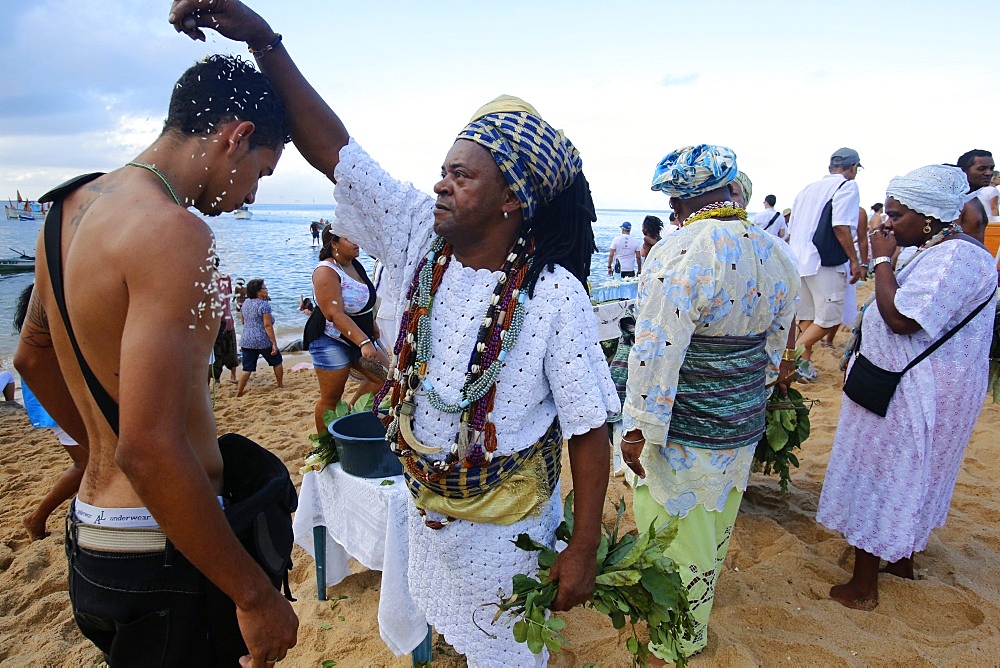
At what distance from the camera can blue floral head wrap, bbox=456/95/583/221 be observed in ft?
5.45

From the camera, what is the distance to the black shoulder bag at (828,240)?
249 inches

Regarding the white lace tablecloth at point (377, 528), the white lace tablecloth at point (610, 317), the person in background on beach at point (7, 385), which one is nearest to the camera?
the white lace tablecloth at point (377, 528)

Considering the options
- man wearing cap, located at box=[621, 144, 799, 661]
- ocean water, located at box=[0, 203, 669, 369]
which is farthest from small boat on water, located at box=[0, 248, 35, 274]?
man wearing cap, located at box=[621, 144, 799, 661]

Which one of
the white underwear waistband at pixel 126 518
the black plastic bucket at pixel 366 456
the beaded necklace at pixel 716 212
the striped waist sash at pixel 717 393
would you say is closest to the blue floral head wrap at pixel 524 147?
the beaded necklace at pixel 716 212

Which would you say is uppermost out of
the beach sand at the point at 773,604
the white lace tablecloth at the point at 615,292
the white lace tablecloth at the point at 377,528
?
the white lace tablecloth at the point at 615,292

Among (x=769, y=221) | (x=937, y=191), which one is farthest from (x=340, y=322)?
(x=769, y=221)

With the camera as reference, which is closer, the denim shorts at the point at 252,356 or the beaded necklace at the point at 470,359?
the beaded necklace at the point at 470,359

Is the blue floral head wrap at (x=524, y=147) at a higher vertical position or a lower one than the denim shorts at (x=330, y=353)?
higher

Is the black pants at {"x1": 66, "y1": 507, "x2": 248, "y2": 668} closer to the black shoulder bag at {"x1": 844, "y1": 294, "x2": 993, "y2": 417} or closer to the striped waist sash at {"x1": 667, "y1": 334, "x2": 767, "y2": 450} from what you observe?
the striped waist sash at {"x1": 667, "y1": 334, "x2": 767, "y2": 450}

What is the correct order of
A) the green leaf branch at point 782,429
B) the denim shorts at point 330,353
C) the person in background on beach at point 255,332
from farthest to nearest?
the person in background on beach at point 255,332 < the denim shorts at point 330,353 < the green leaf branch at point 782,429

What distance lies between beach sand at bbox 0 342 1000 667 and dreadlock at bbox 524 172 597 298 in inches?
81.0

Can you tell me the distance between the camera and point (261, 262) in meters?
2.37

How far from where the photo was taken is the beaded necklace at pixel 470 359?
171cm

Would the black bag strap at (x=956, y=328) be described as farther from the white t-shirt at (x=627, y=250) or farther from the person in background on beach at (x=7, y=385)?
the white t-shirt at (x=627, y=250)
